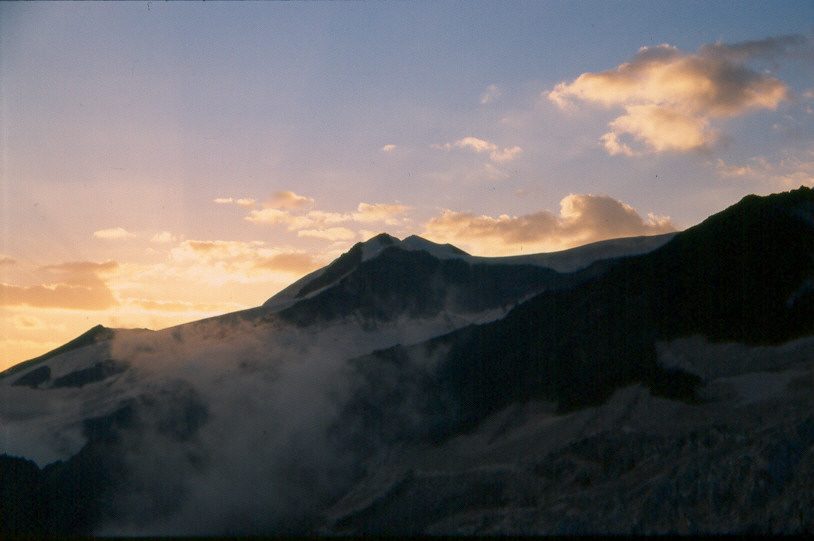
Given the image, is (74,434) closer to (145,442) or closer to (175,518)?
(145,442)

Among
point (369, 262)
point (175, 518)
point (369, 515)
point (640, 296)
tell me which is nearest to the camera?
point (369, 515)

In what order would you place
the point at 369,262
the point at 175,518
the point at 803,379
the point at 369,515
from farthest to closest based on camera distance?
the point at 369,262, the point at 175,518, the point at 369,515, the point at 803,379

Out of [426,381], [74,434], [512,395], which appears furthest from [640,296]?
[74,434]

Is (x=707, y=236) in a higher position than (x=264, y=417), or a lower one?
higher

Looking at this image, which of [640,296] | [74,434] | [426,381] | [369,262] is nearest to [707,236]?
[640,296]

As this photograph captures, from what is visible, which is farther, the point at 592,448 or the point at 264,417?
the point at 264,417

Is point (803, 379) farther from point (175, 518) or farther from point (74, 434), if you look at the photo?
point (74, 434)

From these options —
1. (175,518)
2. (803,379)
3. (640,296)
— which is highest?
(640,296)
